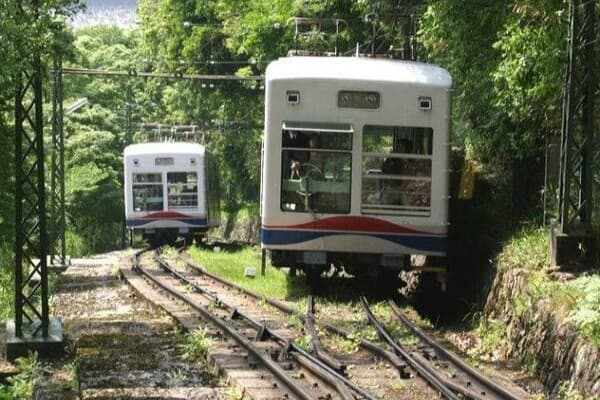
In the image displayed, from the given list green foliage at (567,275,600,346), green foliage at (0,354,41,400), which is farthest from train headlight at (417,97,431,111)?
green foliage at (0,354,41,400)

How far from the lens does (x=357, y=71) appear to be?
52.1ft

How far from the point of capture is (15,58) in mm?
11289

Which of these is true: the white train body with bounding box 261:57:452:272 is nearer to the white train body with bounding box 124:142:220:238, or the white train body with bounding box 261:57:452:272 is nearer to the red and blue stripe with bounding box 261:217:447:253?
the red and blue stripe with bounding box 261:217:447:253

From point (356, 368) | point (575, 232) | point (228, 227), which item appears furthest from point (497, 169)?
point (228, 227)

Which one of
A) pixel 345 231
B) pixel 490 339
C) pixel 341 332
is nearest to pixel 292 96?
pixel 345 231

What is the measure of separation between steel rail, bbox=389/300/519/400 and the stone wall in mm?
696

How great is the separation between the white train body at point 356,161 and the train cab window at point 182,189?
1512 centimetres

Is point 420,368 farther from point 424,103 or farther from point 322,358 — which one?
point 424,103

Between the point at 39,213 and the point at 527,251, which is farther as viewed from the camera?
the point at 527,251

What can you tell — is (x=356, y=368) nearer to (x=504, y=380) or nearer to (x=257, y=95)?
(x=504, y=380)

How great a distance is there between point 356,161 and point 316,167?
1.99 ft

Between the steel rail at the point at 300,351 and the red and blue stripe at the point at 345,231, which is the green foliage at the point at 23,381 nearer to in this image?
the steel rail at the point at 300,351

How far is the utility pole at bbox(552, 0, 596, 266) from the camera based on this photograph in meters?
12.4

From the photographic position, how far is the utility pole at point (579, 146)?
12422 mm
